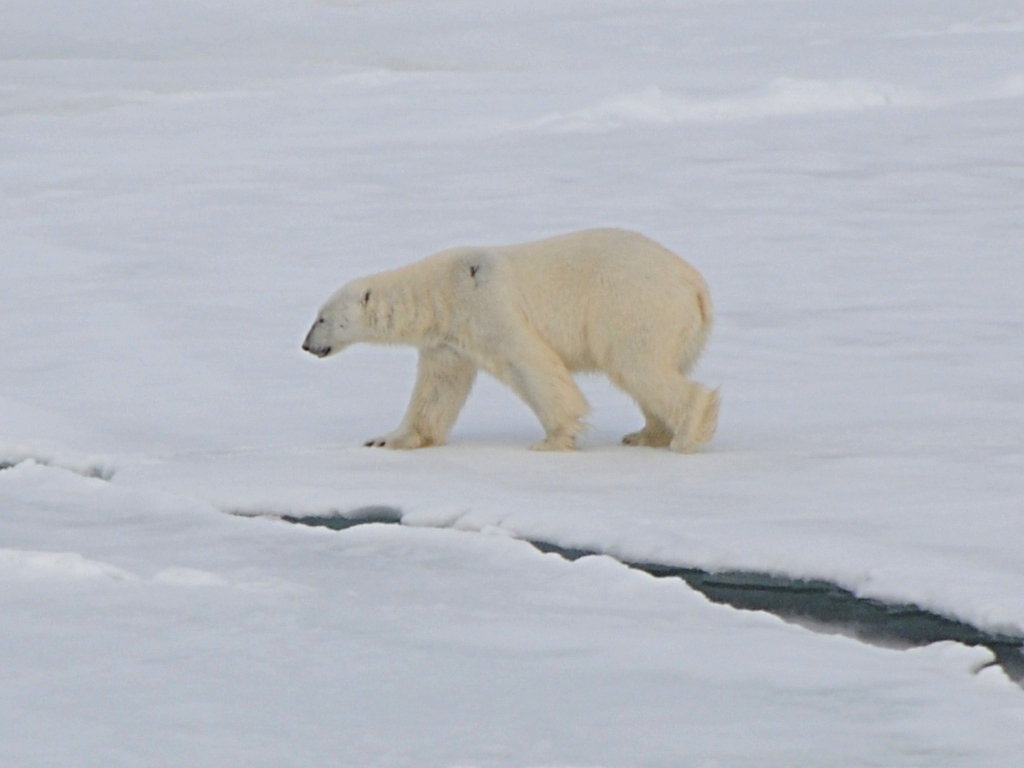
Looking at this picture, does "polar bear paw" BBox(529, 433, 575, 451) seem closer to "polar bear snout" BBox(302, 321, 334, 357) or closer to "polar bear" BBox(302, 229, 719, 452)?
"polar bear" BBox(302, 229, 719, 452)

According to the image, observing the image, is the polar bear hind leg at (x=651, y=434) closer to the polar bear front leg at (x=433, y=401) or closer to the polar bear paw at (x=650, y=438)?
the polar bear paw at (x=650, y=438)

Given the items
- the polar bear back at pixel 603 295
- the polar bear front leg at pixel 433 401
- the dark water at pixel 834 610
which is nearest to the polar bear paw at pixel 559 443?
the polar bear back at pixel 603 295

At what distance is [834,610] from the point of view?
344 centimetres

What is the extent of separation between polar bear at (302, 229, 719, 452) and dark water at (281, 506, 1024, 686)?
97 cm

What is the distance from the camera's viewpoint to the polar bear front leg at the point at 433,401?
5016 millimetres

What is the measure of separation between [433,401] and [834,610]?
6.12 feet

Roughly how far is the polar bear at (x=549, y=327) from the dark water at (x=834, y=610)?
967 mm

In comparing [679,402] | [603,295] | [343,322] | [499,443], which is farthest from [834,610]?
[343,322]

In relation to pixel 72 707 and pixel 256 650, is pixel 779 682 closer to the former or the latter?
pixel 256 650

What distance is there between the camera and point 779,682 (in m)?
2.88

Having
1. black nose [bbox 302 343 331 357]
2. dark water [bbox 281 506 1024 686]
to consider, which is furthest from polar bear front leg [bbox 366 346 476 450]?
dark water [bbox 281 506 1024 686]

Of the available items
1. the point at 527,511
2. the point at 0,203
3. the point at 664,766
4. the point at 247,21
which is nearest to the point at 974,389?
the point at 527,511

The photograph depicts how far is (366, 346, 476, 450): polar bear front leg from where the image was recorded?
502cm

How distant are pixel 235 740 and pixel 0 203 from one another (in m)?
7.83
